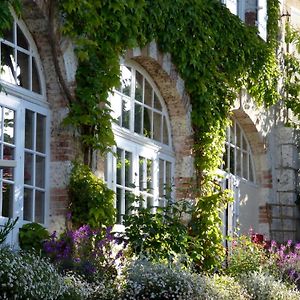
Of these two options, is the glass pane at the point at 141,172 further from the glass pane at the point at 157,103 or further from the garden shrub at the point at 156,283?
the garden shrub at the point at 156,283

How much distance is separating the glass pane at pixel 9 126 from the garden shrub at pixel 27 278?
5.15 ft

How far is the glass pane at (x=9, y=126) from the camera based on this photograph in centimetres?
977

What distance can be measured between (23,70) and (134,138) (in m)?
2.21

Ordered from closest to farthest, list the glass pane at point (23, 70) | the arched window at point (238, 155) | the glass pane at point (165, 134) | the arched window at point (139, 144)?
the glass pane at point (23, 70) < the arched window at point (139, 144) < the glass pane at point (165, 134) < the arched window at point (238, 155)

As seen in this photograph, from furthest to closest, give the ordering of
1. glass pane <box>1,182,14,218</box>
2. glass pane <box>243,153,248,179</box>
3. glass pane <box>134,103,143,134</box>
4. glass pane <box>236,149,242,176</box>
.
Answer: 1. glass pane <box>243,153,248,179</box>
2. glass pane <box>236,149,242,176</box>
3. glass pane <box>134,103,143,134</box>
4. glass pane <box>1,182,14,218</box>

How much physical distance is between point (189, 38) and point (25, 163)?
3.48 meters

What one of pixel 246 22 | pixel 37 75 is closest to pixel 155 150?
pixel 37 75

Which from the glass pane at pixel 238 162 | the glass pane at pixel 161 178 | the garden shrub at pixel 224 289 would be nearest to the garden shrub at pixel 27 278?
the garden shrub at pixel 224 289

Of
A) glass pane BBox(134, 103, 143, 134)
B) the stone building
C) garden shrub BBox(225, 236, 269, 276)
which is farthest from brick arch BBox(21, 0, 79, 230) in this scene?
garden shrub BBox(225, 236, 269, 276)

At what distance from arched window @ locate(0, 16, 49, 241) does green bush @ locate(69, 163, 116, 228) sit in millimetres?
308

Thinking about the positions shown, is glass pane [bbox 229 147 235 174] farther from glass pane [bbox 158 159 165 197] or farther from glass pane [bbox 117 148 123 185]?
glass pane [bbox 117 148 123 185]

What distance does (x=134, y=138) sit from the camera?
11922 mm

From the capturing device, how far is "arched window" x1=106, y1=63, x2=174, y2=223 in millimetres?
11555

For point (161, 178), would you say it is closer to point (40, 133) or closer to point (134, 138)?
point (134, 138)
